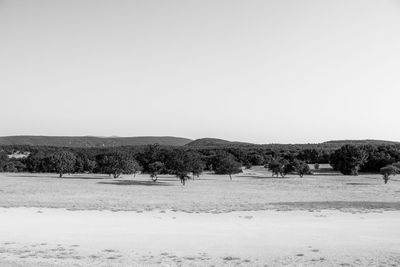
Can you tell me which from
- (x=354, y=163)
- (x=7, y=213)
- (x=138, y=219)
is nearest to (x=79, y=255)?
(x=138, y=219)

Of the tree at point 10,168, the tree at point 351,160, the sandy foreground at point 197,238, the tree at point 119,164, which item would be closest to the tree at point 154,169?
the tree at point 119,164

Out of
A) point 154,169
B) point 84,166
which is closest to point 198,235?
point 154,169

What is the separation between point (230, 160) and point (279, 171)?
43.6ft

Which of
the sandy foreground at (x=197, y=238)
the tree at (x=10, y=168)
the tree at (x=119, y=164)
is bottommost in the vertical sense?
the sandy foreground at (x=197, y=238)

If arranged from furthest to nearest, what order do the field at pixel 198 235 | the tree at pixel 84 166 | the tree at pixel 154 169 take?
the tree at pixel 84 166
the tree at pixel 154 169
the field at pixel 198 235

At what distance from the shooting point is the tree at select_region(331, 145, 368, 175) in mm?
96438

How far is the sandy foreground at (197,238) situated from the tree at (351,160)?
64415 mm

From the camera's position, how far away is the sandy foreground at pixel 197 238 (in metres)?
18.6

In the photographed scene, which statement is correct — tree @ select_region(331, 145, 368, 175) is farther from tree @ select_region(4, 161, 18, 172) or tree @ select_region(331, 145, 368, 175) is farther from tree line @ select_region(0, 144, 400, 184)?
tree @ select_region(4, 161, 18, 172)

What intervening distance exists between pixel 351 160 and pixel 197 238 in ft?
264

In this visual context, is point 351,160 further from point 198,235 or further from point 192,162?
point 198,235

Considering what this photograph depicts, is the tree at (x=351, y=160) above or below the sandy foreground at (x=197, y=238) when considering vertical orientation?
above

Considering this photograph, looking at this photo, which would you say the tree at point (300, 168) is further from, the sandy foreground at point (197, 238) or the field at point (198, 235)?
the sandy foreground at point (197, 238)

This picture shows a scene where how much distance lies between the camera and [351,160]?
318 feet
